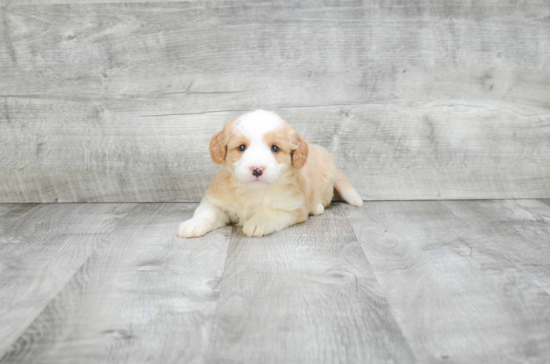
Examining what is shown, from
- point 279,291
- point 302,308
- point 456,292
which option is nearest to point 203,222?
point 279,291

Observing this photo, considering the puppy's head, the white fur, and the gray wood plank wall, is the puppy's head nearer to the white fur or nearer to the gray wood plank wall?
the white fur

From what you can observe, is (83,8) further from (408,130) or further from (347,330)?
(347,330)

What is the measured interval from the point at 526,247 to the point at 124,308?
1.39m

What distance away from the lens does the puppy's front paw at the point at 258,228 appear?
1.76 meters

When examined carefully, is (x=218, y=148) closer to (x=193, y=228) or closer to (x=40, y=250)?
(x=193, y=228)

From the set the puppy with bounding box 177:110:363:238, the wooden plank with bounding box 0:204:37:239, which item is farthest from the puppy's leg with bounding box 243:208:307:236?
the wooden plank with bounding box 0:204:37:239

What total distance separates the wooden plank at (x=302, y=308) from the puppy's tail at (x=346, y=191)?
530mm

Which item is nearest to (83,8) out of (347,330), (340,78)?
(340,78)

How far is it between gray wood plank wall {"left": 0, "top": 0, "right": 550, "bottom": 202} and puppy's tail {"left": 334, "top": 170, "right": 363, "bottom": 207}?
11 centimetres

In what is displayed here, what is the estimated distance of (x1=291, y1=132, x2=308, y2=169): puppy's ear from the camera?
1761 millimetres

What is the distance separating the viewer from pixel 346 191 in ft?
7.39

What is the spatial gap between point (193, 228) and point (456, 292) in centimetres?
93

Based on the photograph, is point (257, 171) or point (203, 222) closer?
point (257, 171)

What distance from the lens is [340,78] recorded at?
224cm
